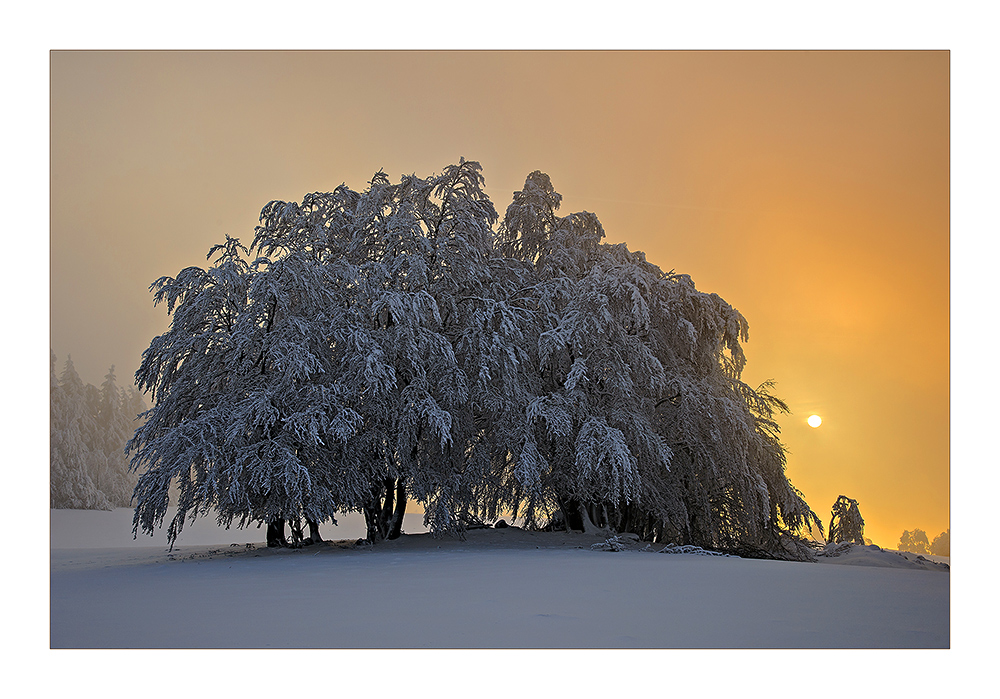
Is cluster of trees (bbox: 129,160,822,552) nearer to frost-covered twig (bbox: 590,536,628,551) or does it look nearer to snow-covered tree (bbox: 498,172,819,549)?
snow-covered tree (bbox: 498,172,819,549)

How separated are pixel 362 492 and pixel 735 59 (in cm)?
483

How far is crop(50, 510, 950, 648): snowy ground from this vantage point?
157 inches

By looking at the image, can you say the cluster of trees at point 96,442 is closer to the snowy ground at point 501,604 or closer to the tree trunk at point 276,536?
the tree trunk at point 276,536

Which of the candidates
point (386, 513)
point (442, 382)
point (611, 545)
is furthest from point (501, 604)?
point (386, 513)

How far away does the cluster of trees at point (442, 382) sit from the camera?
7.05m

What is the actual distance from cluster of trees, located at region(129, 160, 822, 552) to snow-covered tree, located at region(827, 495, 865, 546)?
0.59 meters

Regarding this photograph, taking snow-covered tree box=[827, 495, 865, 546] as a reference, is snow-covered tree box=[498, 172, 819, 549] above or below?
above

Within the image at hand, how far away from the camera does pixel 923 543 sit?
22.0 feet

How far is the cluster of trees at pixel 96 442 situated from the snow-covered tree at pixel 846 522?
8.39m

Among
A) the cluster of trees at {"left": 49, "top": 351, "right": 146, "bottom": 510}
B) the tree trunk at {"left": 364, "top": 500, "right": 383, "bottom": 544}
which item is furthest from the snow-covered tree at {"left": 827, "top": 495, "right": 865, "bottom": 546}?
the cluster of trees at {"left": 49, "top": 351, "right": 146, "bottom": 510}

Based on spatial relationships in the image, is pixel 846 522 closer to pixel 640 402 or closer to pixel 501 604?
pixel 640 402
